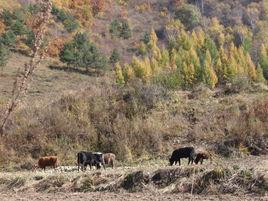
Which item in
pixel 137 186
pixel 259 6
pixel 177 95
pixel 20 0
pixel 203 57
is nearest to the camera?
pixel 137 186

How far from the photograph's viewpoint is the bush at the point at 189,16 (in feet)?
502

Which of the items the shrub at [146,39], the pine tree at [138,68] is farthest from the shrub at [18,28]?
the shrub at [146,39]

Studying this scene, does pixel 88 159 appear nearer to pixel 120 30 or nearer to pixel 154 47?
pixel 154 47

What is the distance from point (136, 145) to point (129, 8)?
13683 cm

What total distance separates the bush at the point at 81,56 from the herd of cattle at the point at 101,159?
6859cm

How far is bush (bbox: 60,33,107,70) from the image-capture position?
9206 cm

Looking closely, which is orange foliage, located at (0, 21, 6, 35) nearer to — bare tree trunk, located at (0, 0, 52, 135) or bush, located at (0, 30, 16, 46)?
bush, located at (0, 30, 16, 46)

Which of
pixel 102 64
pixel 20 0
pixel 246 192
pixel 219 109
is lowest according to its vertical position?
pixel 246 192

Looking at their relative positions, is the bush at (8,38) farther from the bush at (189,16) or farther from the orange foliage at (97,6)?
the bush at (189,16)

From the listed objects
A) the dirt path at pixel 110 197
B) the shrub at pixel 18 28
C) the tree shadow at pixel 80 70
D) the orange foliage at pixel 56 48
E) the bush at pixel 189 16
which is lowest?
the dirt path at pixel 110 197

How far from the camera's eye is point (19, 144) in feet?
88.3

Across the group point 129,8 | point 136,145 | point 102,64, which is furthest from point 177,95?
point 129,8

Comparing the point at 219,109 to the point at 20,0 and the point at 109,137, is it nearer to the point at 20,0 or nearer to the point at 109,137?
the point at 109,137

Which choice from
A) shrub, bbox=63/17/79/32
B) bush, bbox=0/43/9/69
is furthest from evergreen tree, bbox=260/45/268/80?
bush, bbox=0/43/9/69
